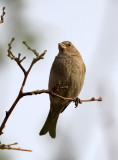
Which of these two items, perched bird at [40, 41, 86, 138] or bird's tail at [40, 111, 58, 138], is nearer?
perched bird at [40, 41, 86, 138]

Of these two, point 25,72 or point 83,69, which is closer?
point 25,72

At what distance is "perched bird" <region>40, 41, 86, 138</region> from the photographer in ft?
16.5

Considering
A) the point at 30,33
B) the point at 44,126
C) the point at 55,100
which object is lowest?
the point at 44,126

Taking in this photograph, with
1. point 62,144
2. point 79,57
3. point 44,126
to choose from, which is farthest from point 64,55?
point 62,144

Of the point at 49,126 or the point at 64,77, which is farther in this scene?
the point at 49,126

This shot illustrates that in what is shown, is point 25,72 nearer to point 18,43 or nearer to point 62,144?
point 62,144

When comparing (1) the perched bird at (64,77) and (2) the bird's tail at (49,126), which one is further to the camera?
(2) the bird's tail at (49,126)

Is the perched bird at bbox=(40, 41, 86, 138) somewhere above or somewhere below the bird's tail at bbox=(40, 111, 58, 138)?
above

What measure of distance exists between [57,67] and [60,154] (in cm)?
281

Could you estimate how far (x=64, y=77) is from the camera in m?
5.00

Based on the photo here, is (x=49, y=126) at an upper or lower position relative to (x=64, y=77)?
lower

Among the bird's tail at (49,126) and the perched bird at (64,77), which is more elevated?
the perched bird at (64,77)

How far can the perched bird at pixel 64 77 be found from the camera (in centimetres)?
502

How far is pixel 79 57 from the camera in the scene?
5645 millimetres
